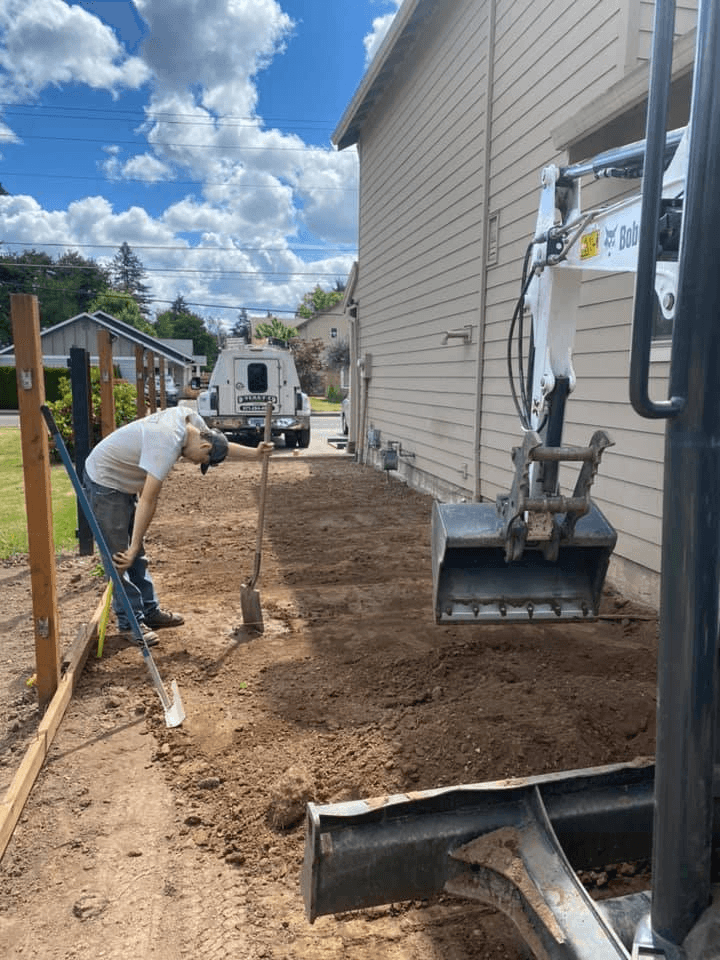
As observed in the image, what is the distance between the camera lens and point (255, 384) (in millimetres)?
19984

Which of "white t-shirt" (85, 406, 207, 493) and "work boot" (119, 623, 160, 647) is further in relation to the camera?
"work boot" (119, 623, 160, 647)

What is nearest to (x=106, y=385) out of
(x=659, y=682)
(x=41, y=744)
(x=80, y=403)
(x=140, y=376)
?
(x=80, y=403)

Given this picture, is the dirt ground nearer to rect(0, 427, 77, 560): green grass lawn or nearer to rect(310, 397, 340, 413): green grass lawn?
rect(0, 427, 77, 560): green grass lawn

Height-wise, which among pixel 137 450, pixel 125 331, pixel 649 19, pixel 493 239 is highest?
pixel 649 19

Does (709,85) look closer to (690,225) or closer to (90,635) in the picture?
(690,225)

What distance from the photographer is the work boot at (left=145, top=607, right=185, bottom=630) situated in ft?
18.0

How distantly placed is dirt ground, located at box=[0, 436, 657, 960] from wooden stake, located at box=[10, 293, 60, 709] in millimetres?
339

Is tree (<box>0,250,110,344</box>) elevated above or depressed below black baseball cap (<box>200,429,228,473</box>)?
above

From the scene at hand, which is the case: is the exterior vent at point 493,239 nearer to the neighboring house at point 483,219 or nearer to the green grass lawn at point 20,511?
the neighboring house at point 483,219

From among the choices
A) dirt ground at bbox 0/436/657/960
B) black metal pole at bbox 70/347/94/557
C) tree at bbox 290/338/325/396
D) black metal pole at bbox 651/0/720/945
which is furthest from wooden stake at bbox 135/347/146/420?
tree at bbox 290/338/325/396

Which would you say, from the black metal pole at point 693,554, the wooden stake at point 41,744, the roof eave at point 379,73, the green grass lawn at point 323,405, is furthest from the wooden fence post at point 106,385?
the green grass lawn at point 323,405

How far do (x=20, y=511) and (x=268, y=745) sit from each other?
7.54 m

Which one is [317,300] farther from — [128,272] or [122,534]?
[122,534]

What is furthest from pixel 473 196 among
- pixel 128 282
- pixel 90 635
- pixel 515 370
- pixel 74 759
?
pixel 128 282
